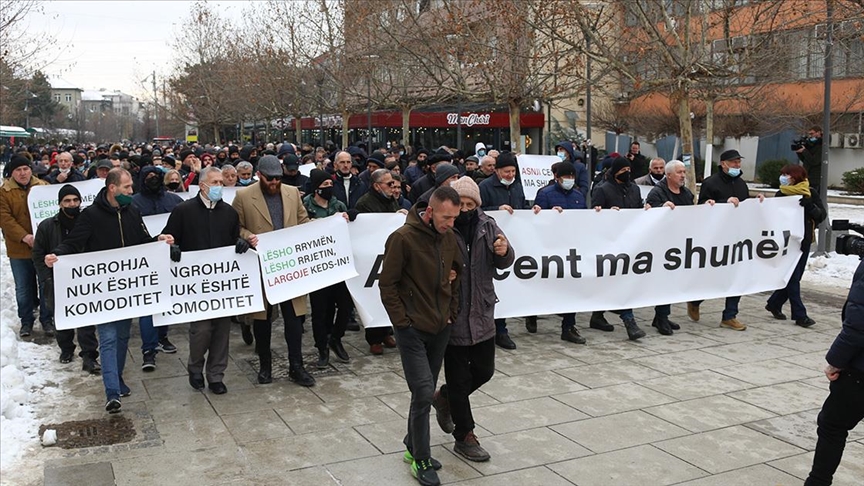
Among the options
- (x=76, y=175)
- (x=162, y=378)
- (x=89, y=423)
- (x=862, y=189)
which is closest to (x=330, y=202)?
(x=162, y=378)

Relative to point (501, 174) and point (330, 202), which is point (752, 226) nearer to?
point (501, 174)

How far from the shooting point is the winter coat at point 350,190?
10.5 meters

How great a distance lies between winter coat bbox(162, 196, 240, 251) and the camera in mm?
7586

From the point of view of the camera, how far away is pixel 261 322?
7.93 metres

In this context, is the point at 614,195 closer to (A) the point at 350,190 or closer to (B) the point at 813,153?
(A) the point at 350,190

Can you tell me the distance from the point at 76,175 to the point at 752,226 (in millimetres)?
9542

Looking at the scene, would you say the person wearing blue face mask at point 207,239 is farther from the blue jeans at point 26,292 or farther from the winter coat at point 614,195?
the winter coat at point 614,195

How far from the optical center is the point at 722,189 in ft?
33.8

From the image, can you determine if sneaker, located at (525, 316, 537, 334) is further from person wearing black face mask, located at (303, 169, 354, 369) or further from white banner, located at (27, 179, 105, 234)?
white banner, located at (27, 179, 105, 234)

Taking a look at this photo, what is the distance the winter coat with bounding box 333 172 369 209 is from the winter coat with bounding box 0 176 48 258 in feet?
11.4

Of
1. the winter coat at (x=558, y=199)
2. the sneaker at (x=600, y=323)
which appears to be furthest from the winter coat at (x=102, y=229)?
the sneaker at (x=600, y=323)

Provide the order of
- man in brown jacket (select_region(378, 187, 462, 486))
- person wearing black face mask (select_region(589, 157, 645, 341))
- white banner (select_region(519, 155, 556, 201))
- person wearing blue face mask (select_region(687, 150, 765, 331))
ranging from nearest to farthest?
1. man in brown jacket (select_region(378, 187, 462, 486))
2. person wearing black face mask (select_region(589, 157, 645, 341))
3. person wearing blue face mask (select_region(687, 150, 765, 331))
4. white banner (select_region(519, 155, 556, 201))

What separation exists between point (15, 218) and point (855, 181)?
88.6 feet

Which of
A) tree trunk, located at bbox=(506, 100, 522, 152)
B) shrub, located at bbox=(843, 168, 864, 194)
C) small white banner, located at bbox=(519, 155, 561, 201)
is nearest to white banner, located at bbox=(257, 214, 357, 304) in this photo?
small white banner, located at bbox=(519, 155, 561, 201)
